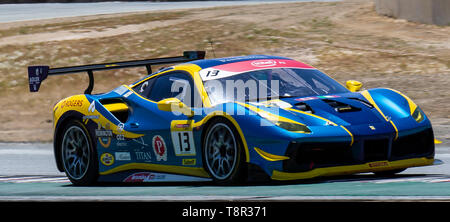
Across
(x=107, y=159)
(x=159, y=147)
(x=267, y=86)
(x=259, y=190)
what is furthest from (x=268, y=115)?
(x=107, y=159)

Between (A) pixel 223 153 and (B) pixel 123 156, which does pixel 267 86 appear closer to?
(A) pixel 223 153

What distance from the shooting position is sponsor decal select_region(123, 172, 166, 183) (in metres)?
7.90

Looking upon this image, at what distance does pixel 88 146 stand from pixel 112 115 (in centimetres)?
49

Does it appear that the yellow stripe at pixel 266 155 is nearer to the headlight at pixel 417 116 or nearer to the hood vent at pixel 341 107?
the hood vent at pixel 341 107

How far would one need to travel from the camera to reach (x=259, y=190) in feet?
21.3

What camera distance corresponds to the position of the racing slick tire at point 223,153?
6.89 meters

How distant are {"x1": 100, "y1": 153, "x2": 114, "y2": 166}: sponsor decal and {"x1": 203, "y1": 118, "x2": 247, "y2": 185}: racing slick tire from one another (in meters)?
1.57

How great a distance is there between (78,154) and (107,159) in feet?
1.63

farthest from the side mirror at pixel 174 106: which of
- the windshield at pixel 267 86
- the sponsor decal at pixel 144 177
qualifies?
the sponsor decal at pixel 144 177

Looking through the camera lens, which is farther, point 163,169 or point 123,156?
point 123,156

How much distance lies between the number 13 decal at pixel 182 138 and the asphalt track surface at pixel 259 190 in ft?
1.02

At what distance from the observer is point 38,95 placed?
18781mm
